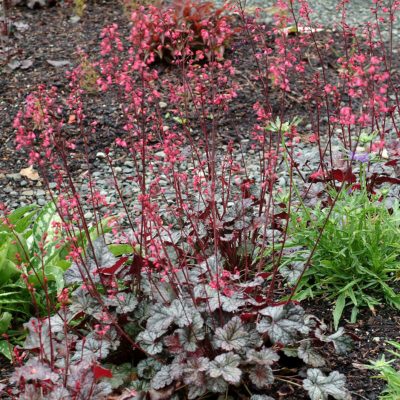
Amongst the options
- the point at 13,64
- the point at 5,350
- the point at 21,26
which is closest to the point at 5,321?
Result: the point at 5,350

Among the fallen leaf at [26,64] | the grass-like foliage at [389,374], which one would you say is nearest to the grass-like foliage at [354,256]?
the grass-like foliage at [389,374]

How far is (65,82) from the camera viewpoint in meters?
6.07

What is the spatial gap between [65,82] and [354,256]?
3579 millimetres

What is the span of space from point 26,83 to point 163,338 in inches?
154

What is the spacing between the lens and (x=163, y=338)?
9.02 feet

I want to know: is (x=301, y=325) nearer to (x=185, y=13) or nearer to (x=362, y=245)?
(x=362, y=245)

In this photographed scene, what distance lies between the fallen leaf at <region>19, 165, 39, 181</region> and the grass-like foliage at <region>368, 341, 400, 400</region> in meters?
3.00

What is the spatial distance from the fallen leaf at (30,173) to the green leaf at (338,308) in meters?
2.62

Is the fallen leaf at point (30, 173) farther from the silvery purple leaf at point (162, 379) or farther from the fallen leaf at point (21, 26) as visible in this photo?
the silvery purple leaf at point (162, 379)

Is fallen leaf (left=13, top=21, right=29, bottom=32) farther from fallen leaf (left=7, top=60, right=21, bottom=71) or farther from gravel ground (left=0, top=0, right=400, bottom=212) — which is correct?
gravel ground (left=0, top=0, right=400, bottom=212)

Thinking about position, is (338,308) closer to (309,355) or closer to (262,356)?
(309,355)

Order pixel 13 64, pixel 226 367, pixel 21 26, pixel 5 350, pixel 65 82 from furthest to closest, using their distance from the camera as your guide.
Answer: pixel 21 26 < pixel 13 64 < pixel 65 82 < pixel 5 350 < pixel 226 367

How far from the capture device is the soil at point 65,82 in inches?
129

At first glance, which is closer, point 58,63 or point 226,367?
point 226,367
